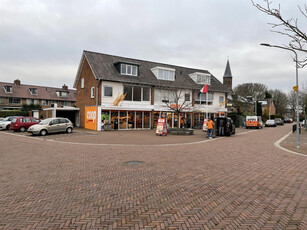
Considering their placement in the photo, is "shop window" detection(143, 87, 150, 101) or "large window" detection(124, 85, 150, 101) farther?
"shop window" detection(143, 87, 150, 101)

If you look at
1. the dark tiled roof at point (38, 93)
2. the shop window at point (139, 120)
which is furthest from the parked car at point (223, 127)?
the dark tiled roof at point (38, 93)

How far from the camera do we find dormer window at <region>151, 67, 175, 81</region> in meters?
30.1

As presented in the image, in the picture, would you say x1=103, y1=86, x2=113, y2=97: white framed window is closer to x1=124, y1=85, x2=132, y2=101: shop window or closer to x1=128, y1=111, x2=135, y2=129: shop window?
x1=124, y1=85, x2=132, y2=101: shop window

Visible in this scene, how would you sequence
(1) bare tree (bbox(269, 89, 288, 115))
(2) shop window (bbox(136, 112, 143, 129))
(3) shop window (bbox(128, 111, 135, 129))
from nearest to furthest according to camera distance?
(3) shop window (bbox(128, 111, 135, 129)) < (2) shop window (bbox(136, 112, 143, 129)) < (1) bare tree (bbox(269, 89, 288, 115))

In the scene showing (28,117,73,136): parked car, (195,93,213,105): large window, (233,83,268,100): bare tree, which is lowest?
(28,117,73,136): parked car

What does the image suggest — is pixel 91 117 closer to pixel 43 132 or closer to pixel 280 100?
pixel 43 132

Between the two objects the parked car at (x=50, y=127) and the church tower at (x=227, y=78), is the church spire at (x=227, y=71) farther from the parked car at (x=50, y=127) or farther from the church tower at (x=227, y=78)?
the parked car at (x=50, y=127)

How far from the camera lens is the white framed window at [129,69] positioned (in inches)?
1067

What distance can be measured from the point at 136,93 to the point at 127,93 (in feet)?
4.01

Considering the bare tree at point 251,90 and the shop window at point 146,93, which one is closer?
the shop window at point 146,93

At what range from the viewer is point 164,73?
101ft

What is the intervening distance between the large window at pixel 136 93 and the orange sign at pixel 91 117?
12.8ft

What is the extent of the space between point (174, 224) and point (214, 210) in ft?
3.26

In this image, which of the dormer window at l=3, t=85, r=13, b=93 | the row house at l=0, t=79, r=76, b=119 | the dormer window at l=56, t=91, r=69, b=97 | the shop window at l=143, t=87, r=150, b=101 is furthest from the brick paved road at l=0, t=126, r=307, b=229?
the dormer window at l=56, t=91, r=69, b=97
